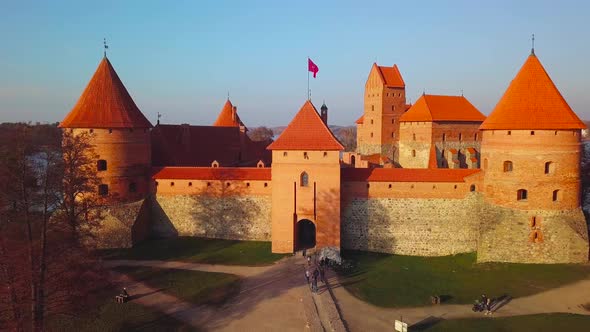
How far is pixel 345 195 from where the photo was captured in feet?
72.1

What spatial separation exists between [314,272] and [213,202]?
7.56 m

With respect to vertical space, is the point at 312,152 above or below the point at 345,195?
above

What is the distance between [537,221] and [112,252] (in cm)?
1921

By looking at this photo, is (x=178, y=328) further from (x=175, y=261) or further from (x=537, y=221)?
(x=537, y=221)

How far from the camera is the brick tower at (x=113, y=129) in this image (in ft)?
70.6

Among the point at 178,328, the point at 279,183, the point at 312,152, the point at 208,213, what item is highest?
the point at 312,152

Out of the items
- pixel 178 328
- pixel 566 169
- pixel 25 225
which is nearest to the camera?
pixel 25 225

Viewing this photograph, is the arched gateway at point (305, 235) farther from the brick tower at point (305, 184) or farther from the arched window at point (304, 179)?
the arched window at point (304, 179)

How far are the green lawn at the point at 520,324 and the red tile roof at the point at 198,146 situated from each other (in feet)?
57.6

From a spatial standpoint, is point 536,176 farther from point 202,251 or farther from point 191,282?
point 202,251

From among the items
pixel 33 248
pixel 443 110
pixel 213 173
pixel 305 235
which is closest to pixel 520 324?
pixel 305 235

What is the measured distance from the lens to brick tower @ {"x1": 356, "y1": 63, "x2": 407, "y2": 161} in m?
41.0

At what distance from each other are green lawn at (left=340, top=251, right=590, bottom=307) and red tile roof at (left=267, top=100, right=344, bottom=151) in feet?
17.8

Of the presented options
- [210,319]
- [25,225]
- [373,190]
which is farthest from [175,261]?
[373,190]
